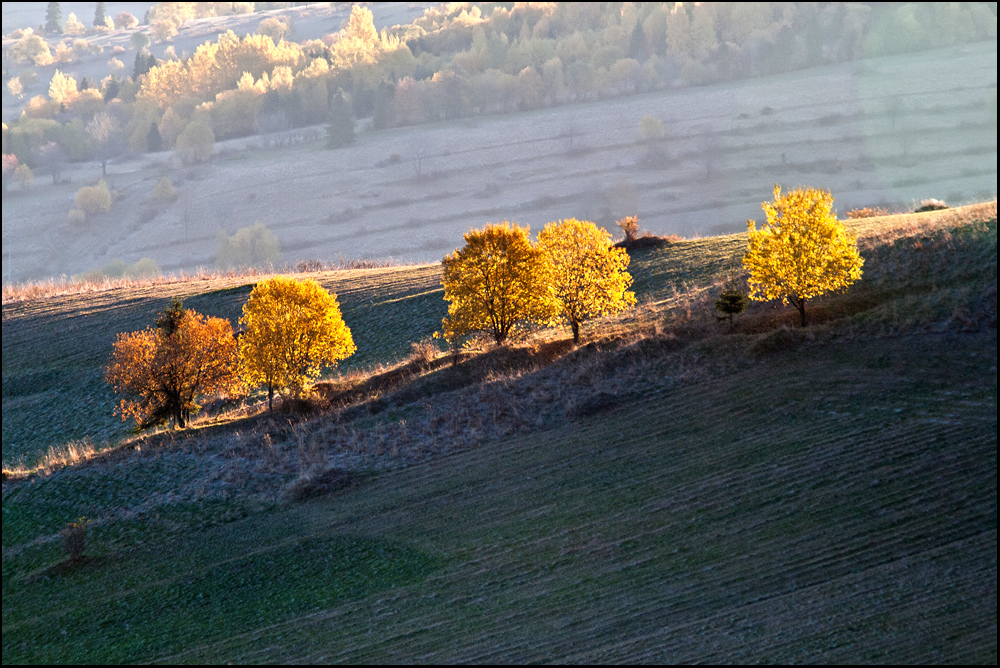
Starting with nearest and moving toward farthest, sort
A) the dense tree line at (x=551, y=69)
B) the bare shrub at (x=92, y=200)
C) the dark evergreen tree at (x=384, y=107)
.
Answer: the bare shrub at (x=92, y=200)
the dense tree line at (x=551, y=69)
the dark evergreen tree at (x=384, y=107)

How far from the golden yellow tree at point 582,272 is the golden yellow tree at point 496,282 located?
2.55 ft

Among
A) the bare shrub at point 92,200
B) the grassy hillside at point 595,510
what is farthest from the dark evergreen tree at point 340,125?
the grassy hillside at point 595,510

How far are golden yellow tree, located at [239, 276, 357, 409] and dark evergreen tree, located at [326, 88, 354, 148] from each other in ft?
460

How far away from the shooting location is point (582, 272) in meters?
35.7

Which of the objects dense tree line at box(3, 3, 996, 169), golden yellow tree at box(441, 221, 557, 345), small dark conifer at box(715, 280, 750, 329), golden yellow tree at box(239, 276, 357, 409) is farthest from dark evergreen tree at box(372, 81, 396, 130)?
small dark conifer at box(715, 280, 750, 329)

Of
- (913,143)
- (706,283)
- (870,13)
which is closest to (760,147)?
(913,143)

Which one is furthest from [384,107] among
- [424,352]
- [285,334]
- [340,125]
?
[285,334]

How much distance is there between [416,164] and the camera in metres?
156

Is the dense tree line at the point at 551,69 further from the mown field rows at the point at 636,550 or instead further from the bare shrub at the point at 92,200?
the mown field rows at the point at 636,550

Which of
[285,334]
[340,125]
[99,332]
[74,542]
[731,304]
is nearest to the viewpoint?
[74,542]

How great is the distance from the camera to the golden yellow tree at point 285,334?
34.7m

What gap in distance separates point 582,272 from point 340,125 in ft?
475

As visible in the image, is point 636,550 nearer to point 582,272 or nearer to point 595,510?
point 595,510

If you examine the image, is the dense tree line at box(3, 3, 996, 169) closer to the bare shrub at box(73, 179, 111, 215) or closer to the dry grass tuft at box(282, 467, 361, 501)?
the bare shrub at box(73, 179, 111, 215)
